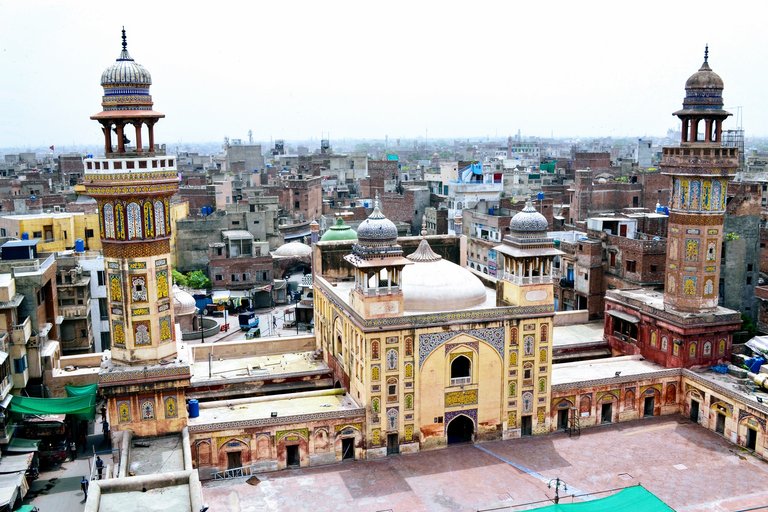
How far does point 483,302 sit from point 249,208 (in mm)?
43056

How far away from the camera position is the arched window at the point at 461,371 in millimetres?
27480

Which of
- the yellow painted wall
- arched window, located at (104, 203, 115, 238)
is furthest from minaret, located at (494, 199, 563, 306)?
the yellow painted wall

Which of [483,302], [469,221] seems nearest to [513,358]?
[483,302]

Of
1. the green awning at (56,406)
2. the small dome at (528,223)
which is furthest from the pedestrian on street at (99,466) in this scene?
the small dome at (528,223)

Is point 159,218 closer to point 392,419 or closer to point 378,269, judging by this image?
point 378,269

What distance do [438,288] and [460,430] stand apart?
18.0 feet

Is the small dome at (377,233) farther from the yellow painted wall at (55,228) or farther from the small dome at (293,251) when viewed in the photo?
the small dome at (293,251)

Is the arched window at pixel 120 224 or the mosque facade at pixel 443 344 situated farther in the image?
the mosque facade at pixel 443 344

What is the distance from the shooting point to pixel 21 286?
31.2 m

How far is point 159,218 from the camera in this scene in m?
25.2

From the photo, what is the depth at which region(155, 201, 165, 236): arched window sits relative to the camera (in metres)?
25.1

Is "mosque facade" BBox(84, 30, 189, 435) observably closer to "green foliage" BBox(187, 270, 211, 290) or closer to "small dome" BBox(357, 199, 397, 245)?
"small dome" BBox(357, 199, 397, 245)

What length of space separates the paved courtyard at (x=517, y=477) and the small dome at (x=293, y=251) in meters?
35.7

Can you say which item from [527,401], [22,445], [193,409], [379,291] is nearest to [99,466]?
[193,409]
